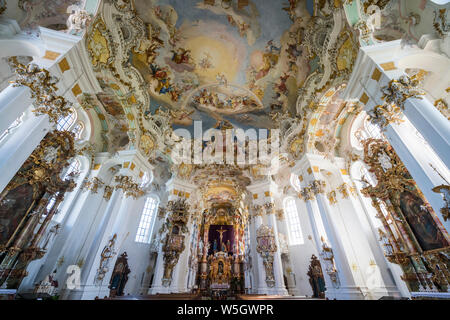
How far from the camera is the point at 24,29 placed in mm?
6008

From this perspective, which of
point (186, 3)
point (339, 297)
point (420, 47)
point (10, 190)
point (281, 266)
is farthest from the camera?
point (281, 266)

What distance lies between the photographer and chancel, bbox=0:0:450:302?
18.9ft

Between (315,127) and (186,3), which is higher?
(186,3)

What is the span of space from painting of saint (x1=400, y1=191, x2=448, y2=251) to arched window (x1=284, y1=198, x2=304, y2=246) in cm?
667

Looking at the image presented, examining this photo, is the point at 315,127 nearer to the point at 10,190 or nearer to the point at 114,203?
the point at 114,203

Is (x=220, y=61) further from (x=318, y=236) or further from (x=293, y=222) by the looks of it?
(x=293, y=222)

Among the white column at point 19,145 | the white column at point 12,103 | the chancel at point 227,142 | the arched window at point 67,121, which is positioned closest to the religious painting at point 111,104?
the chancel at point 227,142

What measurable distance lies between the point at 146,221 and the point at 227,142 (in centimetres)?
842

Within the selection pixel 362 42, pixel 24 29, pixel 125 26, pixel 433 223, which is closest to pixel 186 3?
pixel 125 26

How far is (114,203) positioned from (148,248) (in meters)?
5.04

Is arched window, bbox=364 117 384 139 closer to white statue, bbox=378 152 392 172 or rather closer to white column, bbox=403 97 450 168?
white statue, bbox=378 152 392 172

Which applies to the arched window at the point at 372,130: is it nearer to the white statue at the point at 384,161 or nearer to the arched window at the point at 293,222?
the white statue at the point at 384,161

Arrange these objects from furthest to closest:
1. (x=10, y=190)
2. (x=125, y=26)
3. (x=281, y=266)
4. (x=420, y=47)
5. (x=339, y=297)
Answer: (x=281, y=266), (x=125, y=26), (x=339, y=297), (x=10, y=190), (x=420, y=47)

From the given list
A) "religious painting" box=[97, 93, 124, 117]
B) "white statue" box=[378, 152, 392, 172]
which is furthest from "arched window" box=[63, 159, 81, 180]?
"white statue" box=[378, 152, 392, 172]
